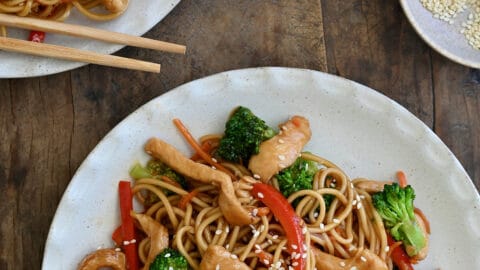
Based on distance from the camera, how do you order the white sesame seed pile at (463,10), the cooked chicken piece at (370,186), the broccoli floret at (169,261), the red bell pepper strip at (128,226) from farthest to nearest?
the white sesame seed pile at (463,10) → the cooked chicken piece at (370,186) → the red bell pepper strip at (128,226) → the broccoli floret at (169,261)

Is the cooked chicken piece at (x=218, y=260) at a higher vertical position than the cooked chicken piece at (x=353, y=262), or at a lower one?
higher

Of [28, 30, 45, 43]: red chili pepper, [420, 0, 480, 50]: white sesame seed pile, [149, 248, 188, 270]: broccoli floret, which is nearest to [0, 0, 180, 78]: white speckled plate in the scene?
[28, 30, 45, 43]: red chili pepper

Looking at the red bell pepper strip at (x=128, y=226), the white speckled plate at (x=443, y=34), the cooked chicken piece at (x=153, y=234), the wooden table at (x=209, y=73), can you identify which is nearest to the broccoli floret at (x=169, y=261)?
the cooked chicken piece at (x=153, y=234)

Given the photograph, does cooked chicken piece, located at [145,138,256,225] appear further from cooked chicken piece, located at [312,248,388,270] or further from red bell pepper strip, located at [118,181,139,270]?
cooked chicken piece, located at [312,248,388,270]

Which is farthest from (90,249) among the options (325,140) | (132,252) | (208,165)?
(325,140)

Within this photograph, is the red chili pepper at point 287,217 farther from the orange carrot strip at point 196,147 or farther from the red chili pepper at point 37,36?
the red chili pepper at point 37,36

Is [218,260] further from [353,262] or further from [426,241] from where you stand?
[426,241]

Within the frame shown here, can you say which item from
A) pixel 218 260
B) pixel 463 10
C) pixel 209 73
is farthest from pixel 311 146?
pixel 463 10
